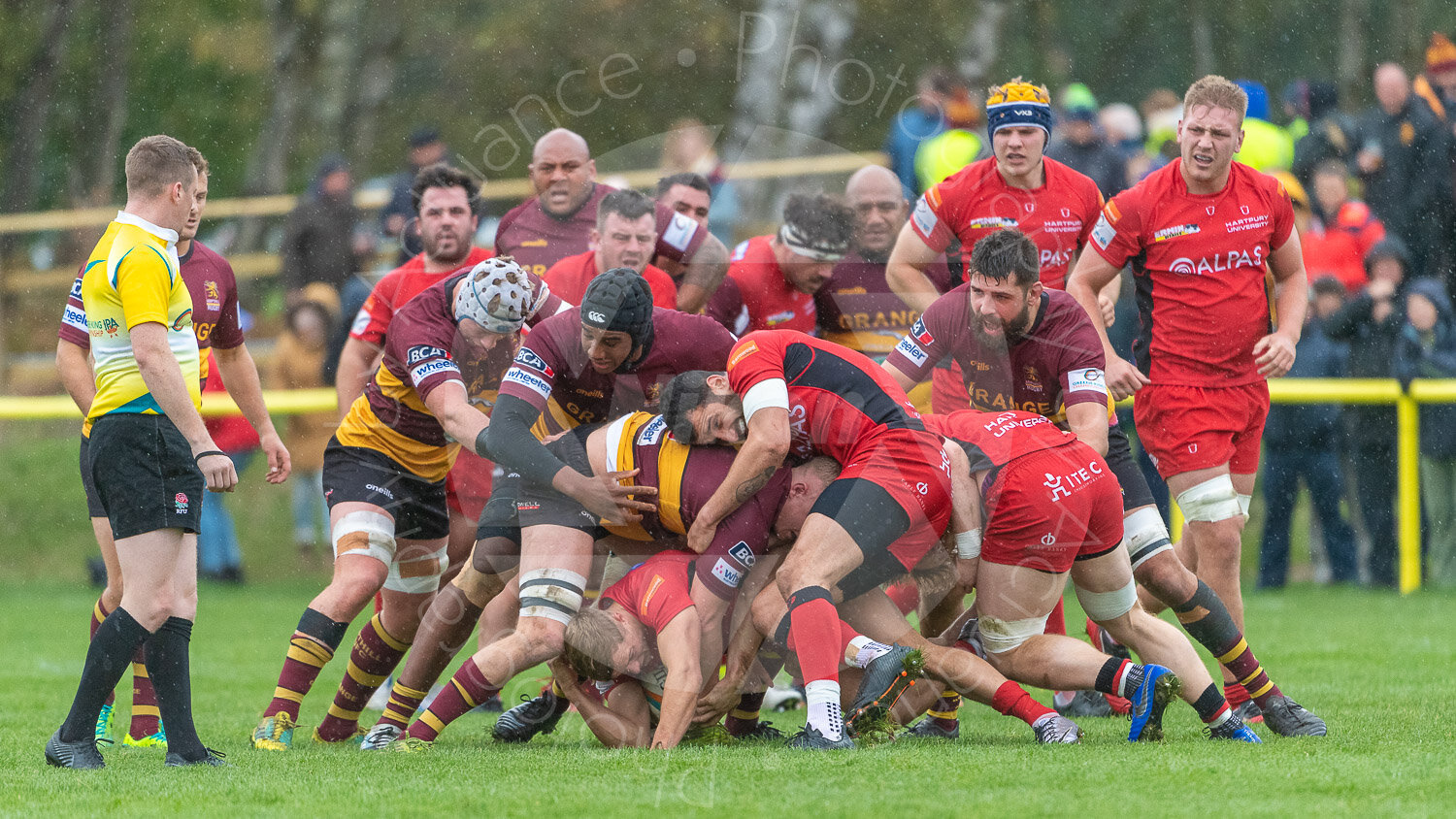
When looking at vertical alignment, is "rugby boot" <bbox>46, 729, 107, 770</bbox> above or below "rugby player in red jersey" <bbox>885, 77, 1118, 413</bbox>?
below

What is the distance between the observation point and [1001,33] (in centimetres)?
2112

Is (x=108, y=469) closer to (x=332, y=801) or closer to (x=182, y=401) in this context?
(x=182, y=401)

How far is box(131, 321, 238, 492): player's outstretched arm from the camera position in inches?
216

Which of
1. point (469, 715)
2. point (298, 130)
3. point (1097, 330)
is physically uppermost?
point (298, 130)

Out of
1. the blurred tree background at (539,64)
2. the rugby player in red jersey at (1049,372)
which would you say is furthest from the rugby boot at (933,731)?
the blurred tree background at (539,64)

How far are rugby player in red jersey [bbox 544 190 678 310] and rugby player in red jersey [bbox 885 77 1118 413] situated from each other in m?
1.26

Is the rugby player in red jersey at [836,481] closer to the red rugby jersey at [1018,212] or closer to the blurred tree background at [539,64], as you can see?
the red rugby jersey at [1018,212]

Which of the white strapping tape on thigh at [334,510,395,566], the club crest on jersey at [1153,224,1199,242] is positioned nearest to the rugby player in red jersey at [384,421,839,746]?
the white strapping tape on thigh at [334,510,395,566]

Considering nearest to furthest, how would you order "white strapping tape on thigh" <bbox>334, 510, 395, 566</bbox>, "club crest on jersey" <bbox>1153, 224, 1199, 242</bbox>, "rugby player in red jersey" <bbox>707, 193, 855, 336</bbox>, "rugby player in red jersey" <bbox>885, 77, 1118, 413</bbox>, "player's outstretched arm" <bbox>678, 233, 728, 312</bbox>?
"white strapping tape on thigh" <bbox>334, 510, 395, 566</bbox>, "club crest on jersey" <bbox>1153, 224, 1199, 242</bbox>, "rugby player in red jersey" <bbox>885, 77, 1118, 413</bbox>, "rugby player in red jersey" <bbox>707, 193, 855, 336</bbox>, "player's outstretched arm" <bbox>678, 233, 728, 312</bbox>

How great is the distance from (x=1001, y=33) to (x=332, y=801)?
17.9m

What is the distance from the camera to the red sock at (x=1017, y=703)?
241 inches

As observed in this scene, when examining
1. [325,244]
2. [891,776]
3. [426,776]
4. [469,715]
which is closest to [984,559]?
[891,776]

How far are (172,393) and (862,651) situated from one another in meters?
2.69

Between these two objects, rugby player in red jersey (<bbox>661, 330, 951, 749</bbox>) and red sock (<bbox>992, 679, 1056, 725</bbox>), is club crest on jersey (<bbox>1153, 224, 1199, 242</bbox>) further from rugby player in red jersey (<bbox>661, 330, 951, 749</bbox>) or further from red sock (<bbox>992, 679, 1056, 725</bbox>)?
red sock (<bbox>992, 679, 1056, 725</bbox>)
